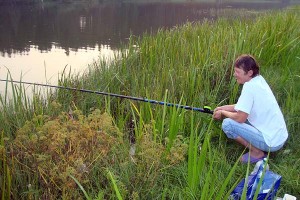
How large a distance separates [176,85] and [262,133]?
58.1 inches

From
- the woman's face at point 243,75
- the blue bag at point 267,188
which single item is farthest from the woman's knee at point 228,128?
the blue bag at point 267,188

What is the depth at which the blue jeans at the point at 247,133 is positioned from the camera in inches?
113

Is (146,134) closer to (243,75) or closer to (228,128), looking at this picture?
(228,128)

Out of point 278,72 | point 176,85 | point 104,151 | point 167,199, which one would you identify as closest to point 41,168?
point 104,151

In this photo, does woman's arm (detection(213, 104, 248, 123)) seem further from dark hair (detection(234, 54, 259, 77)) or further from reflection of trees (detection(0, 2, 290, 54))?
reflection of trees (detection(0, 2, 290, 54))

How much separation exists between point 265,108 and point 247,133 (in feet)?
0.94

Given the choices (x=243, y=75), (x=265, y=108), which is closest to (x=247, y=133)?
(x=265, y=108)

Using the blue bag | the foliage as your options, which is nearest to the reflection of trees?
the foliage

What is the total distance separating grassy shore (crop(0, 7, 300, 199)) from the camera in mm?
2123

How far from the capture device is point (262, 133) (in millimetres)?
2842

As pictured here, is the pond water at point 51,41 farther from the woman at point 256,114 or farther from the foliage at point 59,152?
the woman at point 256,114

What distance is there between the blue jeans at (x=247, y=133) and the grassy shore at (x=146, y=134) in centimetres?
17

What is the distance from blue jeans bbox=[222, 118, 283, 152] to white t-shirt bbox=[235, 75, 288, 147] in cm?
6

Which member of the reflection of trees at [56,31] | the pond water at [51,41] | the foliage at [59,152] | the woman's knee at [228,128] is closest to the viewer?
the foliage at [59,152]
